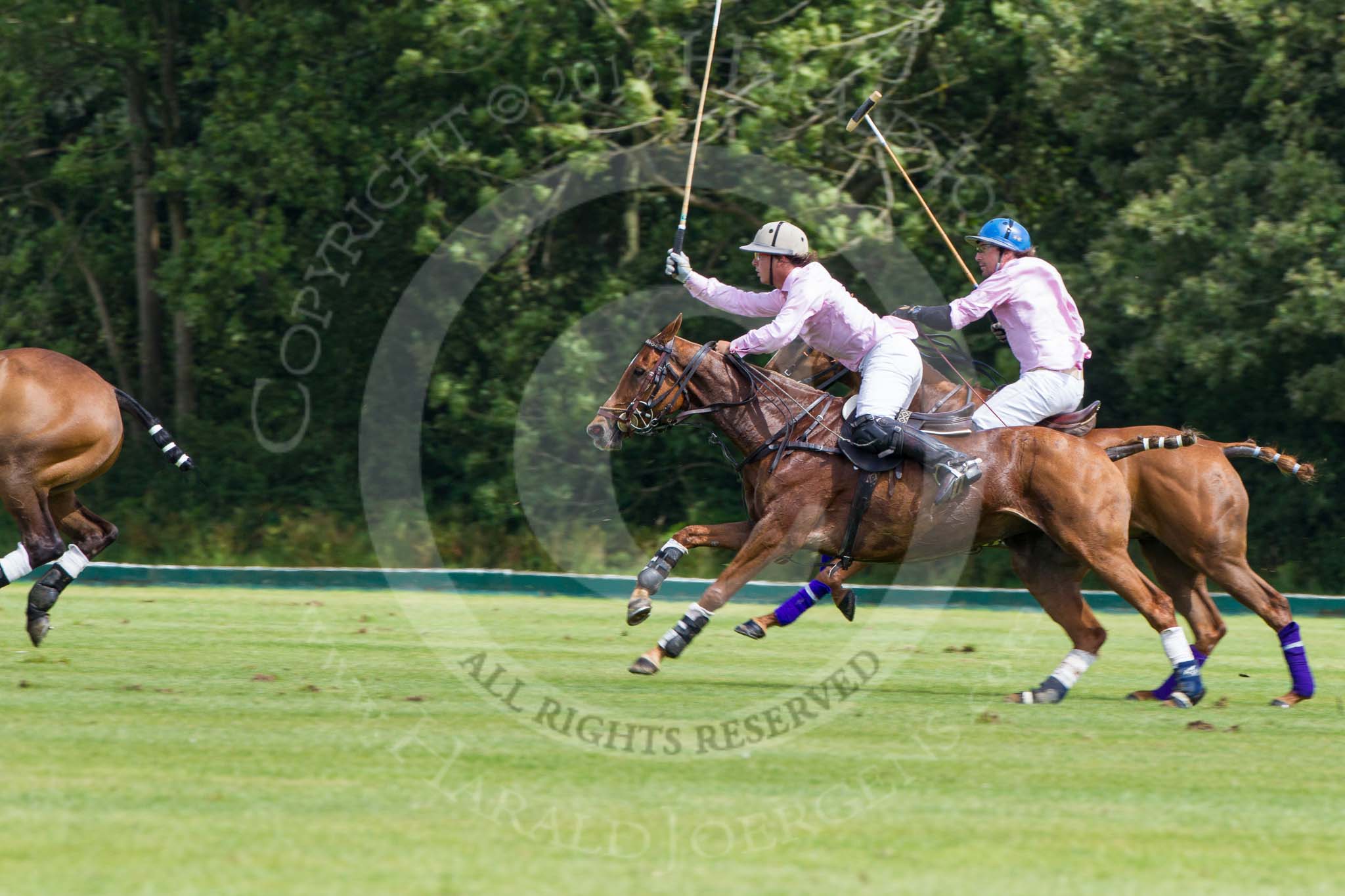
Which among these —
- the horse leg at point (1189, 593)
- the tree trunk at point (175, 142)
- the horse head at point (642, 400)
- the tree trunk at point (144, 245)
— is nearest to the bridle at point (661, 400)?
the horse head at point (642, 400)

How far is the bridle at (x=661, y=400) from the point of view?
27.9ft

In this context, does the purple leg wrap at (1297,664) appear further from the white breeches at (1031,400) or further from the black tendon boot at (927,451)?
the black tendon boot at (927,451)

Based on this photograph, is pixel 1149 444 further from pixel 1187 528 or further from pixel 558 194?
pixel 558 194

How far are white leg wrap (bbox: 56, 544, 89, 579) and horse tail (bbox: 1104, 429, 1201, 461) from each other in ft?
19.3

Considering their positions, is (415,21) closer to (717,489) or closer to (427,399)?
(427,399)

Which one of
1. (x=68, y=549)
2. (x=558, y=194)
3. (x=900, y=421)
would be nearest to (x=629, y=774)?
(x=900, y=421)

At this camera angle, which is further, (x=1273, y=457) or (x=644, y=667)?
(x=1273, y=457)

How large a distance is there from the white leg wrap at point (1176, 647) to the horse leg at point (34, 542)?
20.2 ft

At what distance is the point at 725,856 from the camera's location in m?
4.86

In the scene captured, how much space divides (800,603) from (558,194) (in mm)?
9558

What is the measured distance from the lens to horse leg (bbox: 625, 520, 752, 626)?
7953 mm

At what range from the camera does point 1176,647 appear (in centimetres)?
812

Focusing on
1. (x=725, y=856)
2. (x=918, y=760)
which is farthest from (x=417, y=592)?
(x=725, y=856)

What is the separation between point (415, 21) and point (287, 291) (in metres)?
3.70
